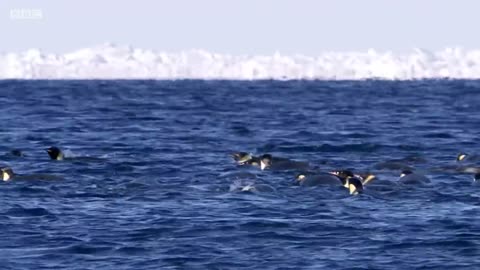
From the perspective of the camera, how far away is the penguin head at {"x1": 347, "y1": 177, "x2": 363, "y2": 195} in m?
32.6

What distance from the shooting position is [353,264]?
24031 mm

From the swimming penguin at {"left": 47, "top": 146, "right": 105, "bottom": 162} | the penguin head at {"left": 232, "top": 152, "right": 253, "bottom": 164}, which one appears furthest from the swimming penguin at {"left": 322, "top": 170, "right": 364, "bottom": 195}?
the swimming penguin at {"left": 47, "top": 146, "right": 105, "bottom": 162}

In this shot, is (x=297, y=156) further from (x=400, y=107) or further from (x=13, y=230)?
(x=400, y=107)

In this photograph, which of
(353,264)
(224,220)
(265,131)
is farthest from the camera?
(265,131)

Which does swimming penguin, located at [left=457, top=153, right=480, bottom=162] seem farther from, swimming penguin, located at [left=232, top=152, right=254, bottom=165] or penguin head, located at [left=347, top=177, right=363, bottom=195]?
penguin head, located at [left=347, top=177, right=363, bottom=195]

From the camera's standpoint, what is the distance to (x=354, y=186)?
108 feet

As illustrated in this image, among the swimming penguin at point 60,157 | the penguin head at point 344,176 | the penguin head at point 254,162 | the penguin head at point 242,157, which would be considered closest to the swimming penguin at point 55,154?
the swimming penguin at point 60,157

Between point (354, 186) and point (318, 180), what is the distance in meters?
1.68

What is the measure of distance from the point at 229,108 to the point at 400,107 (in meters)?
9.24

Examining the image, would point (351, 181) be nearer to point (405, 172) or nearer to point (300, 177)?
point (300, 177)

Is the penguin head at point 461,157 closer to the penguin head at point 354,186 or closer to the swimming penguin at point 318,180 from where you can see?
the swimming penguin at point 318,180

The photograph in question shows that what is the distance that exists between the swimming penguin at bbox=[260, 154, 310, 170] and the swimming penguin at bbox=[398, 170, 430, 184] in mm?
3447

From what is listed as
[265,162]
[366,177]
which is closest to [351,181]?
[366,177]

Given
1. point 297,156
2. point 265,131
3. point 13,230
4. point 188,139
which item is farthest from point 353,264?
point 265,131
